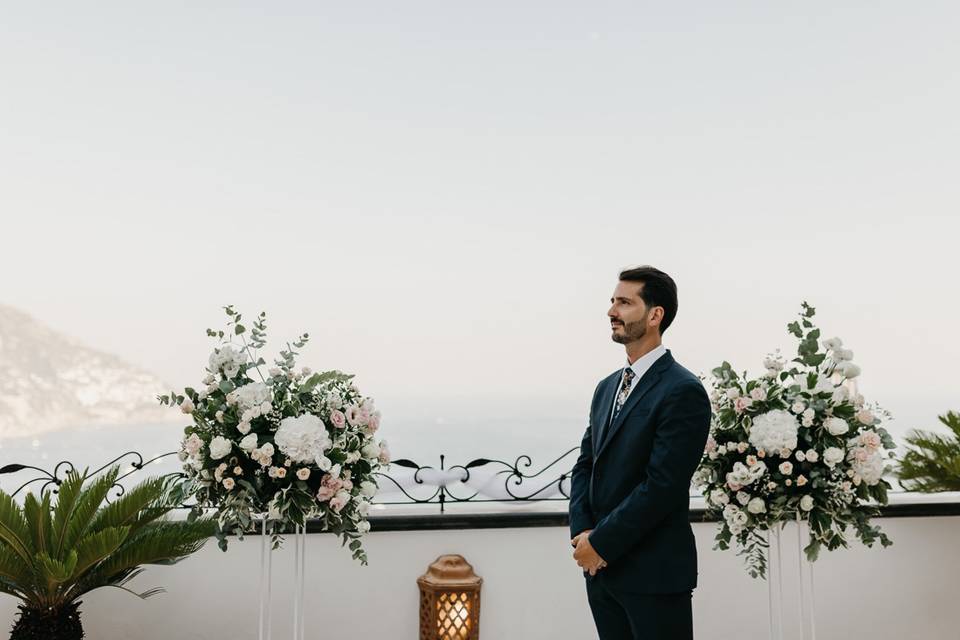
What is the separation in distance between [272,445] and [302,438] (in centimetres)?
11

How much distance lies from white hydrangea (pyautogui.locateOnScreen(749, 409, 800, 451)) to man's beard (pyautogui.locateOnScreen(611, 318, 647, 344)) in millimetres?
684

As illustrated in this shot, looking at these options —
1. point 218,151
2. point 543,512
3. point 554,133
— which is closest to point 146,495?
point 543,512

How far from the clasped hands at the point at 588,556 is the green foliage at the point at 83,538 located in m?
1.61

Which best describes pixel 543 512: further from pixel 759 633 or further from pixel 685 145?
pixel 685 145

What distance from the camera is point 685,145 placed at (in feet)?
17.0

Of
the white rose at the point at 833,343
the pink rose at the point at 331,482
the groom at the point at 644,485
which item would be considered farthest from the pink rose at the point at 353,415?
the white rose at the point at 833,343

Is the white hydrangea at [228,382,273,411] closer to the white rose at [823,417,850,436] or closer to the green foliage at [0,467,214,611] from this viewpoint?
the green foliage at [0,467,214,611]

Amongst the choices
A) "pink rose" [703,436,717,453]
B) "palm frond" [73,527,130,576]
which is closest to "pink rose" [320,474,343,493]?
"palm frond" [73,527,130,576]

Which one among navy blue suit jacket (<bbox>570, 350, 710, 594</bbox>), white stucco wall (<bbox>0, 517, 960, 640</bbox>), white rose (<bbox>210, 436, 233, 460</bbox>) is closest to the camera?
navy blue suit jacket (<bbox>570, 350, 710, 594</bbox>)

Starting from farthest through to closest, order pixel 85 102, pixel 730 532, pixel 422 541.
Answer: pixel 85 102
pixel 422 541
pixel 730 532

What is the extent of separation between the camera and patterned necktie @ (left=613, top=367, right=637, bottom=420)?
8.18ft

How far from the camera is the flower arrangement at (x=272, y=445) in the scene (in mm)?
2398

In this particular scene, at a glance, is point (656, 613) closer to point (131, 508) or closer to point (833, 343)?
point (833, 343)

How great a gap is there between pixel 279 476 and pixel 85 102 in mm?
3853
